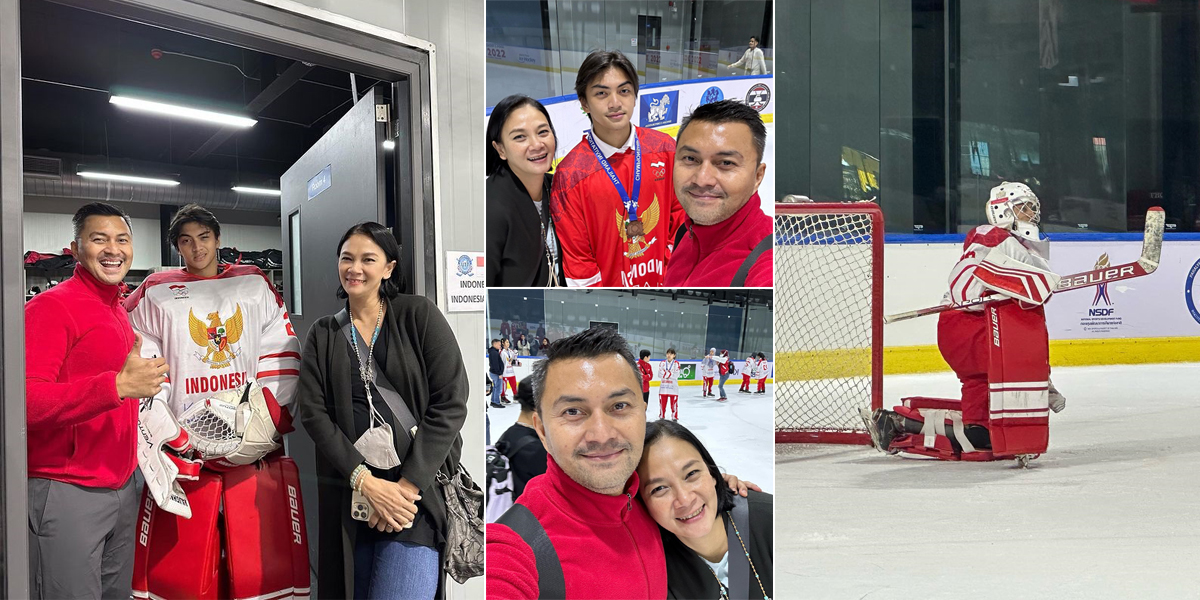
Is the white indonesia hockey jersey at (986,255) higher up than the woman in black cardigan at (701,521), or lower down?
higher up

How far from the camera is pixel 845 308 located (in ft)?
22.0

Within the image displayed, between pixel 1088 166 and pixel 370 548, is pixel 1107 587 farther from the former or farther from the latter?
pixel 1088 166

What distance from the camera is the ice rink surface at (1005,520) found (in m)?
2.92

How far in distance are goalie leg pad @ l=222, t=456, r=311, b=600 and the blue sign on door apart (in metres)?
0.82

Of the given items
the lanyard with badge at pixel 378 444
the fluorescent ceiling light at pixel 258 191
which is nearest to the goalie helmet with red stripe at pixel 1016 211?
the lanyard with badge at pixel 378 444

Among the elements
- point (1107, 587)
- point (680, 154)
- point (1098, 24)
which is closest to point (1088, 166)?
point (1098, 24)

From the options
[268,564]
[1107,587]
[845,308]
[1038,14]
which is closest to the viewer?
[268,564]

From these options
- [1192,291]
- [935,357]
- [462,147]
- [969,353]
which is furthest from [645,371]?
[1192,291]

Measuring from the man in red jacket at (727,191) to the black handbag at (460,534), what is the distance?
3.13 ft

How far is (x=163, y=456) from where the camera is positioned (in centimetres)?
194

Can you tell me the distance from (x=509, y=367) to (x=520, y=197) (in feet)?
1.33

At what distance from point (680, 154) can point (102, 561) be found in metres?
1.70

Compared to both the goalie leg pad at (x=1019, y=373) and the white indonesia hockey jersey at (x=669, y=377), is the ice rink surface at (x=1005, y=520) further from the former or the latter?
the white indonesia hockey jersey at (x=669, y=377)

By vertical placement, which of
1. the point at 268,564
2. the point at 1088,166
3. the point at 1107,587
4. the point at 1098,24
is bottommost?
the point at 1107,587
